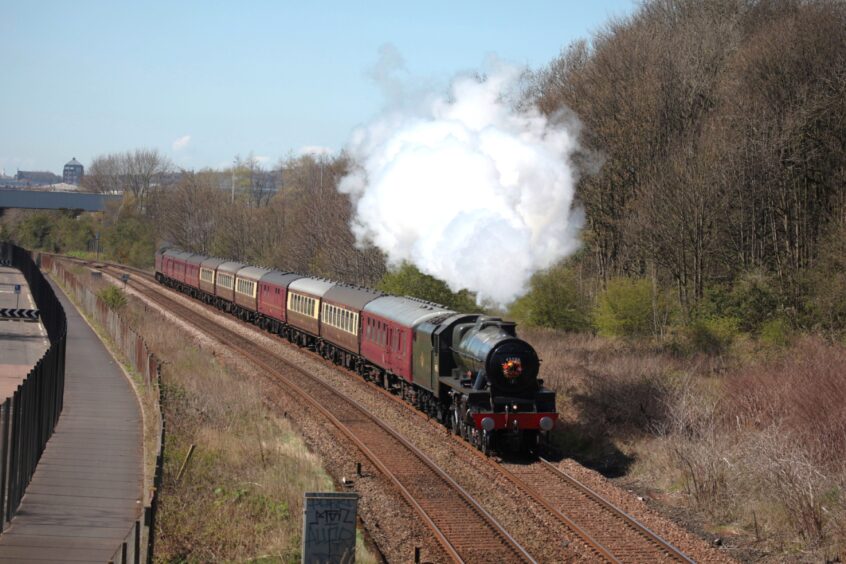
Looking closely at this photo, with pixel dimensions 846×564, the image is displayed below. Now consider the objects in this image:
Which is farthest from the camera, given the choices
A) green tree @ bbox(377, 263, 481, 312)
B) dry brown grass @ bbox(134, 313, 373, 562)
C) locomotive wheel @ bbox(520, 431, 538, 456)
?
green tree @ bbox(377, 263, 481, 312)

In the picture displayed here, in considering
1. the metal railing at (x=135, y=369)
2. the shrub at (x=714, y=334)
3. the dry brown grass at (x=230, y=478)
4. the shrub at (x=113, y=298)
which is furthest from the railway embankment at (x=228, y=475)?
the shrub at (x=113, y=298)

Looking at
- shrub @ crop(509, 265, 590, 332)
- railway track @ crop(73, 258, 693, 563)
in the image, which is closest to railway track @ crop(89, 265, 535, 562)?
railway track @ crop(73, 258, 693, 563)

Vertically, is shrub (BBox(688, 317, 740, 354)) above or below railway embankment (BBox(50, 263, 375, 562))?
above

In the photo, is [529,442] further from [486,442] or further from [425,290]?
[425,290]

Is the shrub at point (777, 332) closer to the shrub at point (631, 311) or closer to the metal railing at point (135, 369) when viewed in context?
the shrub at point (631, 311)

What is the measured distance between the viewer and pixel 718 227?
124 feet

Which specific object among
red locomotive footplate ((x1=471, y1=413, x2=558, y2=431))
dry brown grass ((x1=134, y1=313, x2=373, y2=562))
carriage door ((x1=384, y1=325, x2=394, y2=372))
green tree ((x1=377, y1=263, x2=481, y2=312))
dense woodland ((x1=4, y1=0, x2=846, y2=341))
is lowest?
dry brown grass ((x1=134, y1=313, x2=373, y2=562))

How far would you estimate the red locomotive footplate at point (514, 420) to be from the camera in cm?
1959

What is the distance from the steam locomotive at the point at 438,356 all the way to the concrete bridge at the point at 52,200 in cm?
9404

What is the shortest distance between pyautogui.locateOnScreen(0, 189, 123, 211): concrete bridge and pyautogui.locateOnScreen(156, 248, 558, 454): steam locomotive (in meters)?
94.0

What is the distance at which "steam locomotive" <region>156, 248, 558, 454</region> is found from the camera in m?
19.8

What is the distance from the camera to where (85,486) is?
15609 mm

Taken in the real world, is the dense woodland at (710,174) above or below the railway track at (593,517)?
above

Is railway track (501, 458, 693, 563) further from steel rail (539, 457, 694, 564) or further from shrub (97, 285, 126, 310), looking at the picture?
shrub (97, 285, 126, 310)
